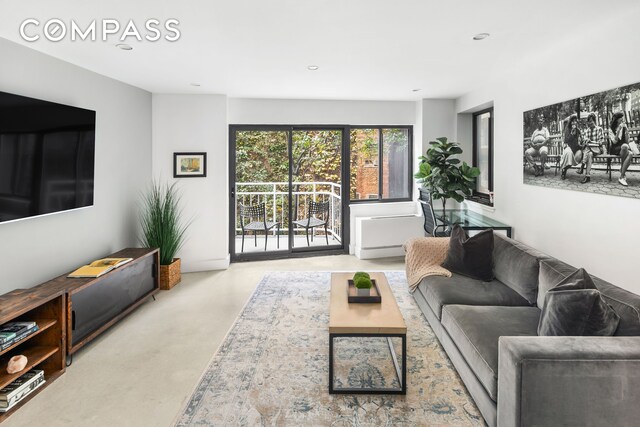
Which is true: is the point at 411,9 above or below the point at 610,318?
above

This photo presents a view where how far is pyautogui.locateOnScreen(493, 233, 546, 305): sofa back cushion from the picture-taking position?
299cm

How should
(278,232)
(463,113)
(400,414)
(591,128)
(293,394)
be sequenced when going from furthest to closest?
(278,232) < (463,113) < (591,128) < (293,394) < (400,414)

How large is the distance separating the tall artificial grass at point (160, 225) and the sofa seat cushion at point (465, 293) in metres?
3.00

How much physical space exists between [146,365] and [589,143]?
3.74 metres

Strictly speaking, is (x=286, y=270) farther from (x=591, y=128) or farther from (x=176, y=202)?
(x=591, y=128)

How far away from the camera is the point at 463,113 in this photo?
19.6ft

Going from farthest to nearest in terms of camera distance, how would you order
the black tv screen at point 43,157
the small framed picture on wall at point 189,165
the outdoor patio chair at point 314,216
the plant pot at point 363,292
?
1. the outdoor patio chair at point 314,216
2. the small framed picture on wall at point 189,165
3. the plant pot at point 363,292
4. the black tv screen at point 43,157

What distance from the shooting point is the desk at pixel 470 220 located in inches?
175

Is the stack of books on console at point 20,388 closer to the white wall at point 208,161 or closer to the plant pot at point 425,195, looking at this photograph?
the white wall at point 208,161

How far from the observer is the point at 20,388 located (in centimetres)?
243

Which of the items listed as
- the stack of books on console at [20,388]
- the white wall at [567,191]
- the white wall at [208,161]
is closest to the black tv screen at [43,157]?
the stack of books on console at [20,388]

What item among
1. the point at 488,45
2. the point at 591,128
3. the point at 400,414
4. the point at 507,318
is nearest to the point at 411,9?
the point at 488,45

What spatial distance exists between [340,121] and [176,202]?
2705mm

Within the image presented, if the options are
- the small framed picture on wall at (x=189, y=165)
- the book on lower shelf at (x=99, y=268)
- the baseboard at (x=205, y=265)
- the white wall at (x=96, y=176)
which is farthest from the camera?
the baseboard at (x=205, y=265)
